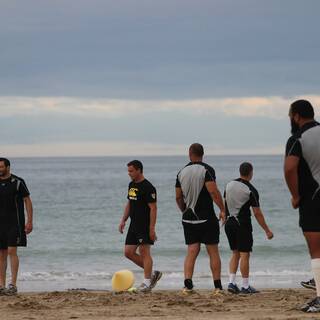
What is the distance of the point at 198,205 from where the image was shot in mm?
11281

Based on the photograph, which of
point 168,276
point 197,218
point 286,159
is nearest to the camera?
point 286,159

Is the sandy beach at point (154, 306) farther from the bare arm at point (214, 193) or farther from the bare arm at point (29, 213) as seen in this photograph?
the bare arm at point (214, 193)

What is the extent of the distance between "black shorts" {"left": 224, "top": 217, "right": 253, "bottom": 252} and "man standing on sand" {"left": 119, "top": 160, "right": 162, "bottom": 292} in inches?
38.5

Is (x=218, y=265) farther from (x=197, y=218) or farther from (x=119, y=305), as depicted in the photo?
(x=119, y=305)

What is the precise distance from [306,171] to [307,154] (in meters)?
0.18

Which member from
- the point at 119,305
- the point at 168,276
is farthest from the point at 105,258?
the point at 119,305

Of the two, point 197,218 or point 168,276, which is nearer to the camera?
point 197,218

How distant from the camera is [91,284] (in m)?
16.4

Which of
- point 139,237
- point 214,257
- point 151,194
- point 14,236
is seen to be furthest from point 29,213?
point 214,257

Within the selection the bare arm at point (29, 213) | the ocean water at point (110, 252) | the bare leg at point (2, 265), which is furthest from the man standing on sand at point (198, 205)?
the ocean water at point (110, 252)

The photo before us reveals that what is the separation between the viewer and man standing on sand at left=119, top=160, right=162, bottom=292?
1181 cm

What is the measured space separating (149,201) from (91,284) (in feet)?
16.3

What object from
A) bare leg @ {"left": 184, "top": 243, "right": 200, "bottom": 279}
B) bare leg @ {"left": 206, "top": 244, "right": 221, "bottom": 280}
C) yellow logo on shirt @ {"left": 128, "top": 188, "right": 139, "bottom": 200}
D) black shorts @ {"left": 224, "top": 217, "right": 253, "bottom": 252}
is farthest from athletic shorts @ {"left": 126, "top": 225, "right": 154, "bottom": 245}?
black shorts @ {"left": 224, "top": 217, "right": 253, "bottom": 252}

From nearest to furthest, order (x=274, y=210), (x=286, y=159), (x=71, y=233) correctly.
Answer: (x=286, y=159), (x=71, y=233), (x=274, y=210)
